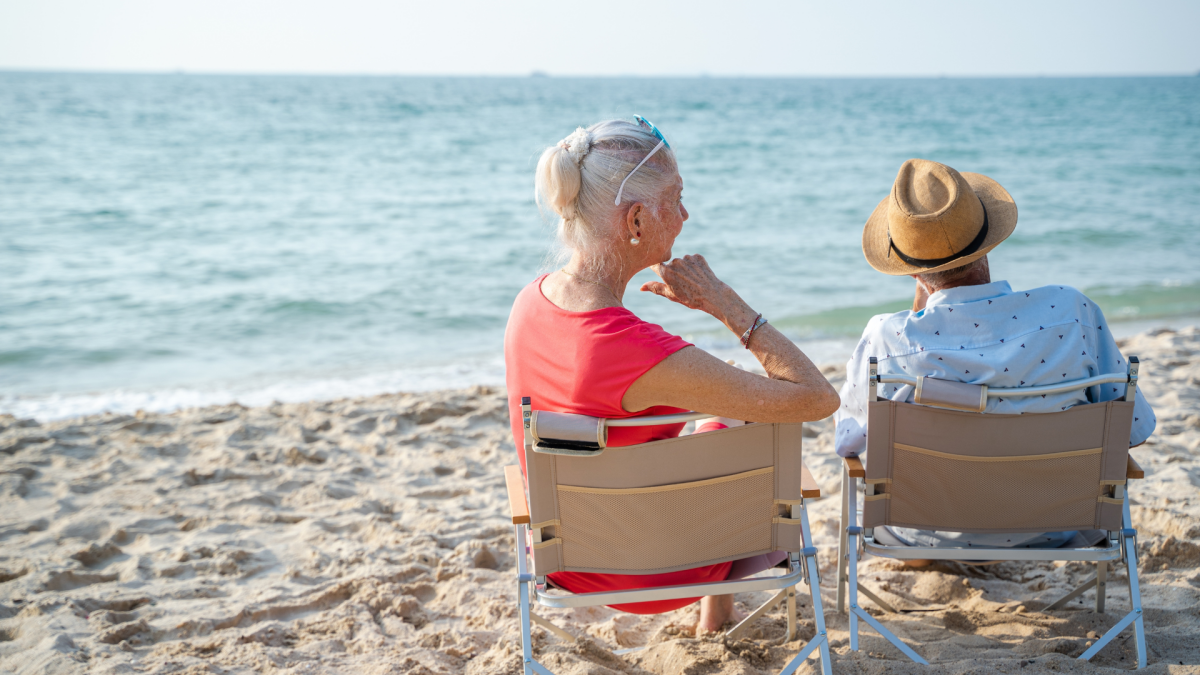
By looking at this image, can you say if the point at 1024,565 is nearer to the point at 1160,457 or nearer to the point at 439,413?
the point at 1160,457

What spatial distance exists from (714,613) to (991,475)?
926mm

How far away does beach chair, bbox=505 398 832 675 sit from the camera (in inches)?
74.1

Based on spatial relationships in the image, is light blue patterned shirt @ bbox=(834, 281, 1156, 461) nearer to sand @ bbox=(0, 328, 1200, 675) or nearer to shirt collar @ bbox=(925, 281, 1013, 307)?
shirt collar @ bbox=(925, 281, 1013, 307)

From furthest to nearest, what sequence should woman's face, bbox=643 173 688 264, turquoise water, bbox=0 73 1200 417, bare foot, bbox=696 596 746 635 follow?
turquoise water, bbox=0 73 1200 417
bare foot, bbox=696 596 746 635
woman's face, bbox=643 173 688 264

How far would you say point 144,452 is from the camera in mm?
4355

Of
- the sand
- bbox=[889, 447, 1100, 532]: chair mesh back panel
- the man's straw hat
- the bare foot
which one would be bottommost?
the sand

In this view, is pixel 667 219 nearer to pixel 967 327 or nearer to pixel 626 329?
pixel 626 329

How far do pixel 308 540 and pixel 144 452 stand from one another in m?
1.58

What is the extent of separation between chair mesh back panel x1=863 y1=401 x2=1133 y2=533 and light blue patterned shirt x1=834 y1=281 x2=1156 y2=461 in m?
0.06

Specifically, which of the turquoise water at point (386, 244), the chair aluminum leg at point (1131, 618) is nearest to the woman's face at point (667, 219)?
the turquoise water at point (386, 244)

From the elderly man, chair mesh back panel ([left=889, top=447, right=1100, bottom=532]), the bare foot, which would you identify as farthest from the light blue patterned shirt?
the bare foot

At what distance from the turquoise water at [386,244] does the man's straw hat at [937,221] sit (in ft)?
3.21

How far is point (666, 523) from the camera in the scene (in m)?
1.96

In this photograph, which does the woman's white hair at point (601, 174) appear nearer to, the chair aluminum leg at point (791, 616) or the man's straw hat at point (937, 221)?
the man's straw hat at point (937, 221)
